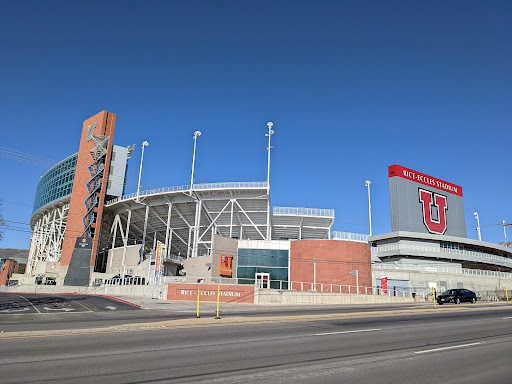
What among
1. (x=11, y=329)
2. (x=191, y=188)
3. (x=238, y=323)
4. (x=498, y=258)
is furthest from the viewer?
(x=498, y=258)

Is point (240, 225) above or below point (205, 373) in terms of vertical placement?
above

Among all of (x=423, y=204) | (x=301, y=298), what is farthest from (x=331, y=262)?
(x=423, y=204)

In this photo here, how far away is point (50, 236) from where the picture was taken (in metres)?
74.5

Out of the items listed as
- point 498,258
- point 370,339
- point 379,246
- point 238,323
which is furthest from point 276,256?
point 498,258

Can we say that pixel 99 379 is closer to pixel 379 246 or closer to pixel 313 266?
pixel 313 266

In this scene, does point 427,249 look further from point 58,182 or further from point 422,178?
point 58,182

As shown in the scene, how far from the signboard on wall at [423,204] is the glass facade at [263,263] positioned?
23.8 m

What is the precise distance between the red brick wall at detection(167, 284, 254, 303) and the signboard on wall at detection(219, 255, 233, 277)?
12212 millimetres

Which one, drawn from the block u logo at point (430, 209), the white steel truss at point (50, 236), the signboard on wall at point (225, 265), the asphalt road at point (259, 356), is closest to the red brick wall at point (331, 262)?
the signboard on wall at point (225, 265)

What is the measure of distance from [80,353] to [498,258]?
8238cm

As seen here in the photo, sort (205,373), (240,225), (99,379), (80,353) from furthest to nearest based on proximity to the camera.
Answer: (240,225) → (80,353) → (205,373) → (99,379)

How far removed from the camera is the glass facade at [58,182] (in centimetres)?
7288

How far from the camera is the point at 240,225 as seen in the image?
60.1 m

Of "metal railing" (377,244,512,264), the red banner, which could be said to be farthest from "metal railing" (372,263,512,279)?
the red banner
